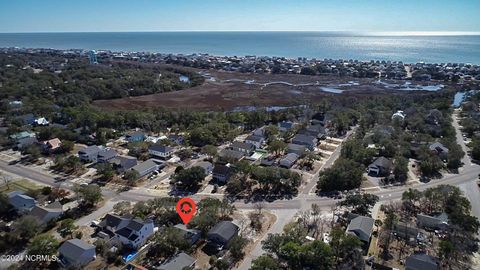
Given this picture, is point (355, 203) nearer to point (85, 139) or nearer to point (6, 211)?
point (6, 211)

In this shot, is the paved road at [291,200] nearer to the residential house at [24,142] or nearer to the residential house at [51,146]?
the residential house at [51,146]

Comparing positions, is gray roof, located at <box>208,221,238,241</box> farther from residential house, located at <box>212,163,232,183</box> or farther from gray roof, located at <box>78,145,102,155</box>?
gray roof, located at <box>78,145,102,155</box>

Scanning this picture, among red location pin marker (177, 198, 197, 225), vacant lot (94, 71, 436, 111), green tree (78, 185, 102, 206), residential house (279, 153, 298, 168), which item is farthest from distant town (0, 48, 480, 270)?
vacant lot (94, 71, 436, 111)

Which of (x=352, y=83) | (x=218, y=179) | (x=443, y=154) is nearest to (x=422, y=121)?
(x=443, y=154)

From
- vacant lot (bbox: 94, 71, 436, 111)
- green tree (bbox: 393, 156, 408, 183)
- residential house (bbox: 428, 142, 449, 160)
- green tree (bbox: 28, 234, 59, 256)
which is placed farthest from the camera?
vacant lot (bbox: 94, 71, 436, 111)

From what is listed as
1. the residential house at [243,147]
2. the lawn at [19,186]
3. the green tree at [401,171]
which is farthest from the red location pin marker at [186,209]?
the green tree at [401,171]

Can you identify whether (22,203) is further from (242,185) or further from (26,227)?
(242,185)

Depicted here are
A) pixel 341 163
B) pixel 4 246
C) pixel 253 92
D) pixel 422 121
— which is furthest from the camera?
pixel 253 92
